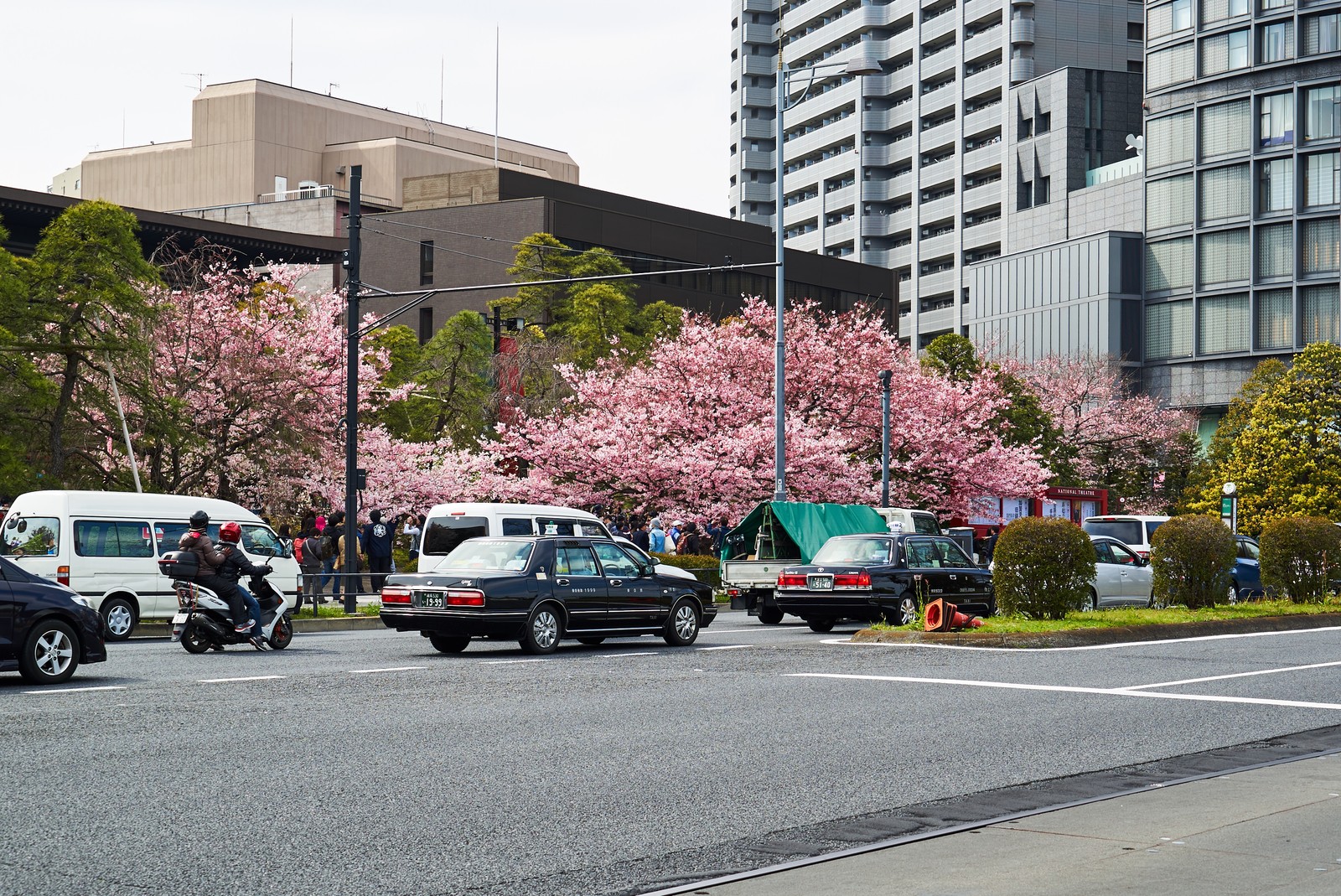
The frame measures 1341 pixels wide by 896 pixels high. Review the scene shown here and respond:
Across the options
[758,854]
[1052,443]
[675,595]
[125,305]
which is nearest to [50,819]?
[758,854]

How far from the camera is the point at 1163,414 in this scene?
80625mm

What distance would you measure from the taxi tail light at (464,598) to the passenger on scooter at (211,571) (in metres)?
2.58

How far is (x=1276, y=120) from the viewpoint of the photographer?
8200 cm

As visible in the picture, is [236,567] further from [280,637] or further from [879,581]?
[879,581]

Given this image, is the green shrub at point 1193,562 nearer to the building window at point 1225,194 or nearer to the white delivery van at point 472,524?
the white delivery van at point 472,524

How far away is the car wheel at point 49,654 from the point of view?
1391 centimetres

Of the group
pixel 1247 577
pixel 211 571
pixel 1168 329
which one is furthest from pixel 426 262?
pixel 211 571

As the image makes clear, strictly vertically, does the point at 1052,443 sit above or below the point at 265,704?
above

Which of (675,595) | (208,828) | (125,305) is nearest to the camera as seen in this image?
(208,828)

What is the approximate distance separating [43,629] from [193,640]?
4.27 meters

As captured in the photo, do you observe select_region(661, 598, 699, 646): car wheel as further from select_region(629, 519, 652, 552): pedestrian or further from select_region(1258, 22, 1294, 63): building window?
select_region(1258, 22, 1294, 63): building window

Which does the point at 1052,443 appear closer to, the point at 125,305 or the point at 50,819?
the point at 125,305

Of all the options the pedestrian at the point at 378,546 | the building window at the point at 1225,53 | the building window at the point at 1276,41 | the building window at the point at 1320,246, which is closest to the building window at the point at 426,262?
the building window at the point at 1225,53

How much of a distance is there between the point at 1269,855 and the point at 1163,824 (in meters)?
0.79
